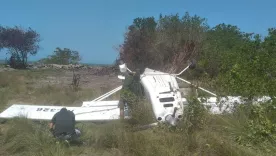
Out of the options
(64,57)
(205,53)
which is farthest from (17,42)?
(205,53)

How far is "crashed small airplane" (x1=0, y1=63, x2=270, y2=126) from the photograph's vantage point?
23.3ft

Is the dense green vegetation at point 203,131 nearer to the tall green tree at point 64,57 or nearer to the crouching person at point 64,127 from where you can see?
the crouching person at point 64,127

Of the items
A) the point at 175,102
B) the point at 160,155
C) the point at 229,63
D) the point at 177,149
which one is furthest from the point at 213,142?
the point at 229,63

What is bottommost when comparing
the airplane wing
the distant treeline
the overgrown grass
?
the overgrown grass

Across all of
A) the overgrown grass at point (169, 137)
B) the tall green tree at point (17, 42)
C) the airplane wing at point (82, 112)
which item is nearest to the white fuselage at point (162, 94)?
the overgrown grass at point (169, 137)

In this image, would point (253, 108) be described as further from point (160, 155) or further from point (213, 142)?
point (160, 155)

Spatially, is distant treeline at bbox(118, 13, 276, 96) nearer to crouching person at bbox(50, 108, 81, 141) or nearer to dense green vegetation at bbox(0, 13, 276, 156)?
dense green vegetation at bbox(0, 13, 276, 156)

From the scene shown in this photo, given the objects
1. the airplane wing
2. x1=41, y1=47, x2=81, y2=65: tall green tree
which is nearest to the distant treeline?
the airplane wing

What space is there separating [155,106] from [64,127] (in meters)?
1.93

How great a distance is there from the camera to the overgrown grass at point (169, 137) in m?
5.37

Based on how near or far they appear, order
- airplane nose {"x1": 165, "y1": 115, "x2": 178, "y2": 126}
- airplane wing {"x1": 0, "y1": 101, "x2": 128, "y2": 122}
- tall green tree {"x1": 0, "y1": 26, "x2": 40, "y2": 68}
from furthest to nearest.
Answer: tall green tree {"x1": 0, "y1": 26, "x2": 40, "y2": 68}, airplane wing {"x1": 0, "y1": 101, "x2": 128, "y2": 122}, airplane nose {"x1": 165, "y1": 115, "x2": 178, "y2": 126}

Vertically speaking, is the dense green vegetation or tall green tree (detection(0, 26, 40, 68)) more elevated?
tall green tree (detection(0, 26, 40, 68))

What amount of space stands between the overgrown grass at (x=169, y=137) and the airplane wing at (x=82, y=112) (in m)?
0.85

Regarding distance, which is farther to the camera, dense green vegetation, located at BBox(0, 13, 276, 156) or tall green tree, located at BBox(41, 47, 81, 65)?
tall green tree, located at BBox(41, 47, 81, 65)
